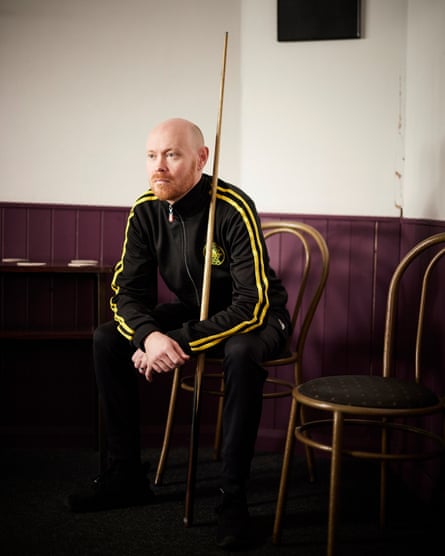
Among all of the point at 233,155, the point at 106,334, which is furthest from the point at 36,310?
the point at 233,155

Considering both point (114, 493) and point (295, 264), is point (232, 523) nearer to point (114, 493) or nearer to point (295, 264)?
point (114, 493)

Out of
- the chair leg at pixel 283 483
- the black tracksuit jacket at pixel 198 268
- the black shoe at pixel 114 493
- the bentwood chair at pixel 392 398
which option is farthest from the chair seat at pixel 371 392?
the black shoe at pixel 114 493

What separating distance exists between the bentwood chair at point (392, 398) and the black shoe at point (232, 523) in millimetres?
98

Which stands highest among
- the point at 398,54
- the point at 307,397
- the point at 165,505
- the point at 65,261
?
the point at 398,54

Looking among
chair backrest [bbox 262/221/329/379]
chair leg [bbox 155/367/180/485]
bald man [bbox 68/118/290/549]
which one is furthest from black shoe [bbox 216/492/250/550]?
chair backrest [bbox 262/221/329/379]

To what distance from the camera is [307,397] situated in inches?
77.9

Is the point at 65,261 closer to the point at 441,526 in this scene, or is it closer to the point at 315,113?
the point at 315,113

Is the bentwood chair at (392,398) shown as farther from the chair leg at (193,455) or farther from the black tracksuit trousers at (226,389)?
the chair leg at (193,455)

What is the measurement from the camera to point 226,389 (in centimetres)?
216

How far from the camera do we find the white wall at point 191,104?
2938 mm

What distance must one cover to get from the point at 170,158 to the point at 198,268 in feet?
1.26

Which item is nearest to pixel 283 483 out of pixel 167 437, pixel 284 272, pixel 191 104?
pixel 167 437

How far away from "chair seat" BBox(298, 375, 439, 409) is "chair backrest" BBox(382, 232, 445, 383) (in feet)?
0.56

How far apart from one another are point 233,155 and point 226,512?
1640 mm
